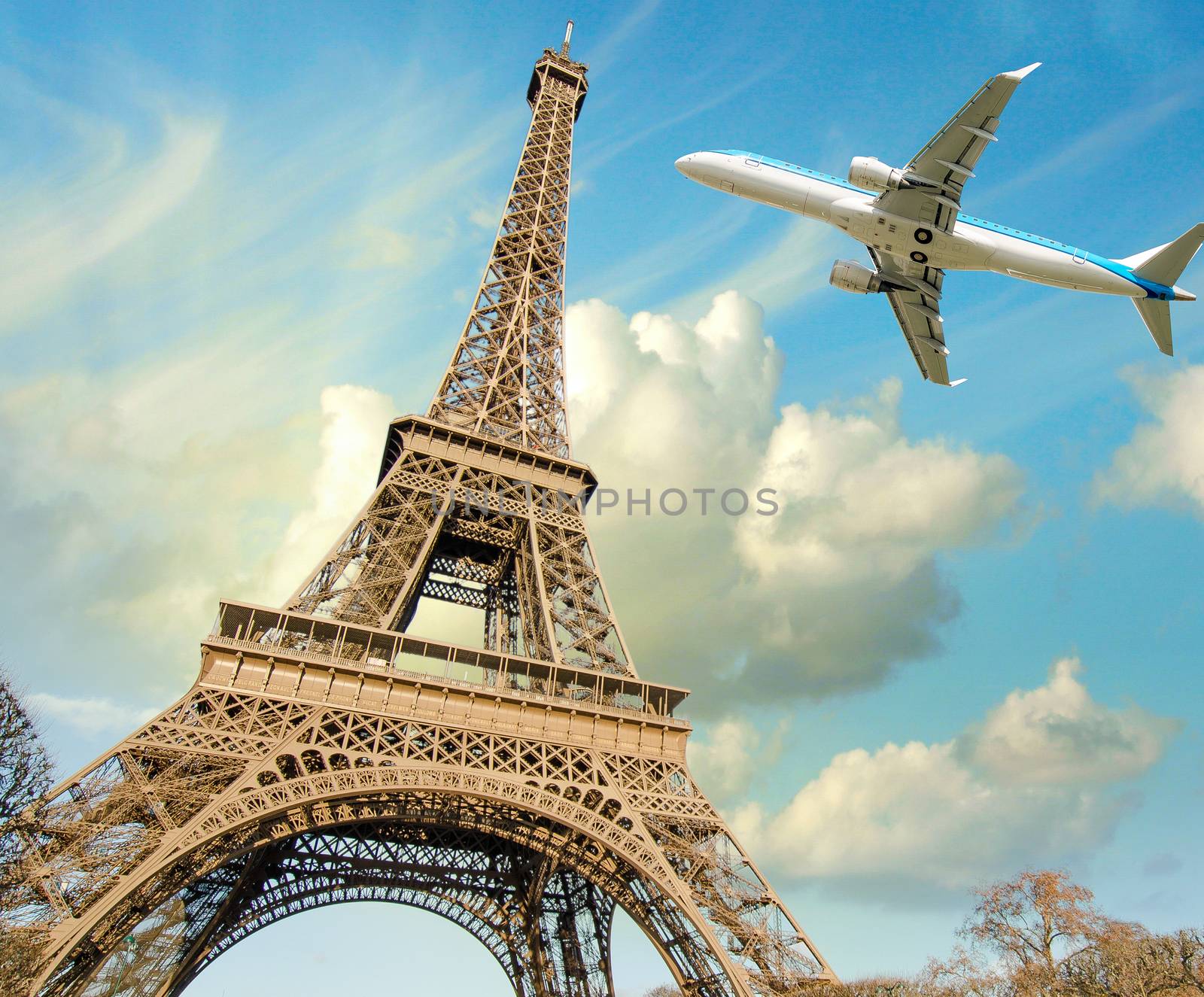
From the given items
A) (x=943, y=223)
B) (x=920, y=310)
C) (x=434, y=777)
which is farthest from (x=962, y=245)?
(x=434, y=777)

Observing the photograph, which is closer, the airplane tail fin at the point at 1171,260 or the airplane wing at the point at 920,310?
the airplane tail fin at the point at 1171,260

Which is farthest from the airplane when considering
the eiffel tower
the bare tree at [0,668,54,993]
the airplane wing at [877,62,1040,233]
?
the bare tree at [0,668,54,993]

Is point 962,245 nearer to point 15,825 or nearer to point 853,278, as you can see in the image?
point 853,278

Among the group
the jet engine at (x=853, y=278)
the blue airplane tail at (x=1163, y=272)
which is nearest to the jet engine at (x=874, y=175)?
the jet engine at (x=853, y=278)

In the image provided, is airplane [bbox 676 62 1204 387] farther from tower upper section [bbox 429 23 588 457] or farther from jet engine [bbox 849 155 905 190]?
tower upper section [bbox 429 23 588 457]

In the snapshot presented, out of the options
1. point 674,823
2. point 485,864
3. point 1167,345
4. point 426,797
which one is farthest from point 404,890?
point 1167,345

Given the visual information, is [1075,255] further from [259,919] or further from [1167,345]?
[259,919]

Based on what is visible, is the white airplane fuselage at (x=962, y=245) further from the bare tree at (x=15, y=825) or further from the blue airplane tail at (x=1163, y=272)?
the bare tree at (x=15, y=825)
